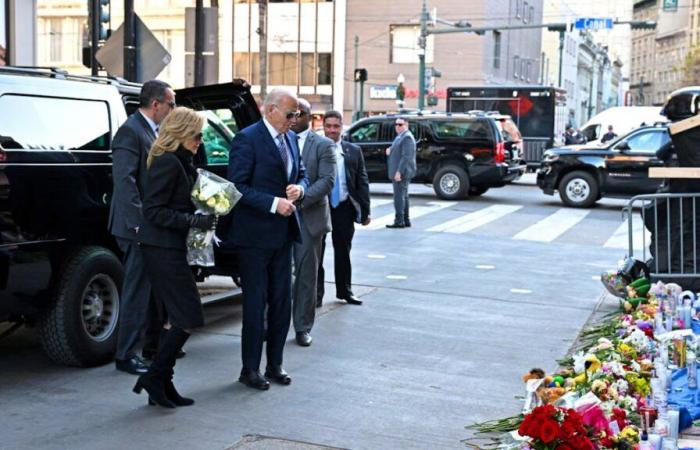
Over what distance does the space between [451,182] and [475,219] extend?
3.71 meters

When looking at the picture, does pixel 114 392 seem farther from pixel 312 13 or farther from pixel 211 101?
pixel 312 13

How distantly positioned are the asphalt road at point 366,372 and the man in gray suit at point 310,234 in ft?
0.85

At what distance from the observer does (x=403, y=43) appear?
51688mm

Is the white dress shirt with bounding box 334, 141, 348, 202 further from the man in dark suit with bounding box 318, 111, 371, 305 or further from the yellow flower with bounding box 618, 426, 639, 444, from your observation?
the yellow flower with bounding box 618, 426, 639, 444

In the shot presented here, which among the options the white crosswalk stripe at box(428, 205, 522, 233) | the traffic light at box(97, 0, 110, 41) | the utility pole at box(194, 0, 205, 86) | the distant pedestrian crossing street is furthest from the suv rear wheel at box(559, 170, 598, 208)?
the traffic light at box(97, 0, 110, 41)

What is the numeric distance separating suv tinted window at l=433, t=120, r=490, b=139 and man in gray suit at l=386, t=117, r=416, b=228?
503cm

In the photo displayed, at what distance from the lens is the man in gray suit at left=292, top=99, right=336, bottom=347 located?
7.37 m

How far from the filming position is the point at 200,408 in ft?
18.7

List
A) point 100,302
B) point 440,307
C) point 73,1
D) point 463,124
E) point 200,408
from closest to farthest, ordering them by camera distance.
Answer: point 200,408, point 100,302, point 440,307, point 463,124, point 73,1

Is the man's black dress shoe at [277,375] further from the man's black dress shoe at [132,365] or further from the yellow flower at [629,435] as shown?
the yellow flower at [629,435]

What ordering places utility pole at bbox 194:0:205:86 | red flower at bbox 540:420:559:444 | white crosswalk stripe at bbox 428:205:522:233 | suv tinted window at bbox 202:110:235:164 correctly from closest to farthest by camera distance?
1. red flower at bbox 540:420:559:444
2. suv tinted window at bbox 202:110:235:164
3. utility pole at bbox 194:0:205:86
4. white crosswalk stripe at bbox 428:205:522:233

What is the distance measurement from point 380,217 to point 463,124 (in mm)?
4558

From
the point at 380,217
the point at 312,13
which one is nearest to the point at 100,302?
the point at 380,217

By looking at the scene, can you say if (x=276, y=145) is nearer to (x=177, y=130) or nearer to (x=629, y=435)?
(x=177, y=130)
